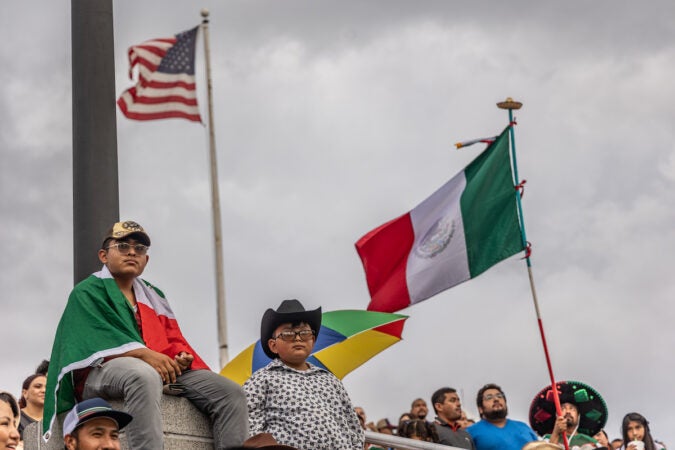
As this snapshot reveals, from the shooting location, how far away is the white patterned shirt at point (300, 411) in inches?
338

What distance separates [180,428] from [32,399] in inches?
82.5

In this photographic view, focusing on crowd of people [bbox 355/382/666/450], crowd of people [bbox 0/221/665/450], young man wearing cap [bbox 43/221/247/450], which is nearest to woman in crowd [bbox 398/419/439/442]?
crowd of people [bbox 355/382/666/450]

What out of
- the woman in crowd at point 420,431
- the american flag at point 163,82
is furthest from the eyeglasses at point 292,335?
the american flag at point 163,82

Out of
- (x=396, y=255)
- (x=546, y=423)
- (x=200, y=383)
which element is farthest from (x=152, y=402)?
(x=396, y=255)

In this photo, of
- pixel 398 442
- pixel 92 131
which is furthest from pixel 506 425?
pixel 92 131

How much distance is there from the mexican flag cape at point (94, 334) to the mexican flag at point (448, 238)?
7099 mm

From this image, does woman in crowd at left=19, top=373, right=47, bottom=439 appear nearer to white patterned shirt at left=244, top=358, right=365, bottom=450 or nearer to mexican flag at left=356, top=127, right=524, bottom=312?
white patterned shirt at left=244, top=358, right=365, bottom=450

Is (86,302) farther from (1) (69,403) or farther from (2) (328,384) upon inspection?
(2) (328,384)

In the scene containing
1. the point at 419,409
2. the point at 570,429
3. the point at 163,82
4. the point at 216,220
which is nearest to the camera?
the point at 570,429

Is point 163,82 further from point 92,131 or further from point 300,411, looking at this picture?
point 300,411

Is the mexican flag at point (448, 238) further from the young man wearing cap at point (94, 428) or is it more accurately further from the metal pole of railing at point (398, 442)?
the young man wearing cap at point (94, 428)

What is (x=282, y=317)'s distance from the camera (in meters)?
9.02

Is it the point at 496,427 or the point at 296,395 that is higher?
the point at 296,395

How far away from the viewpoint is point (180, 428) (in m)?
8.48
